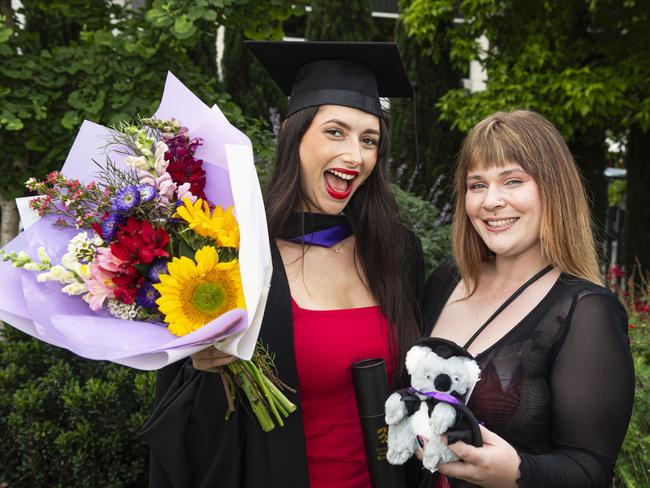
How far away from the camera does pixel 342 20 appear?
10.9 metres

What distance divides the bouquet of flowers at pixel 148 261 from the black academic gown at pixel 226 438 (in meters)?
0.25

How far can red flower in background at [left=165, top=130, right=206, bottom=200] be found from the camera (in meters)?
1.76

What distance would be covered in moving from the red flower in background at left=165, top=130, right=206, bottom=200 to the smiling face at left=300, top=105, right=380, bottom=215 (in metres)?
0.56

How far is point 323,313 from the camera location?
221cm

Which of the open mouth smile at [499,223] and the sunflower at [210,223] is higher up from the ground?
the sunflower at [210,223]

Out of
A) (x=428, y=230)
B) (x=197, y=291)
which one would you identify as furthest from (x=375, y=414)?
(x=428, y=230)

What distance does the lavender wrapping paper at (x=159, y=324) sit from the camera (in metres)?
1.51

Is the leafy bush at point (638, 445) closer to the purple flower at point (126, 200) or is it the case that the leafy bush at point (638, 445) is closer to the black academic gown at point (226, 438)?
the black academic gown at point (226, 438)

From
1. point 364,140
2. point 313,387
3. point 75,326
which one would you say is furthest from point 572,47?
point 75,326

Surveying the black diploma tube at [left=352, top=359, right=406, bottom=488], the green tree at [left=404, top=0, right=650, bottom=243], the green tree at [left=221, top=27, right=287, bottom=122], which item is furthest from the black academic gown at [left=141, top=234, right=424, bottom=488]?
the green tree at [left=221, top=27, right=287, bottom=122]

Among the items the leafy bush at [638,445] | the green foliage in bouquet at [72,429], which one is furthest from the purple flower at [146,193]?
the leafy bush at [638,445]

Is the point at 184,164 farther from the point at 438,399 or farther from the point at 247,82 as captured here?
the point at 247,82

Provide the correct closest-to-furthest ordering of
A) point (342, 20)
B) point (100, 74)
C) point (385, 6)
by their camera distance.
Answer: point (100, 74), point (342, 20), point (385, 6)

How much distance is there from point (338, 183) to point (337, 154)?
0.38ft
